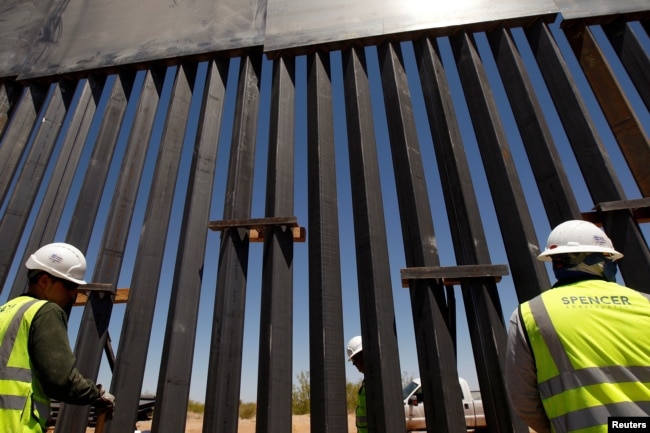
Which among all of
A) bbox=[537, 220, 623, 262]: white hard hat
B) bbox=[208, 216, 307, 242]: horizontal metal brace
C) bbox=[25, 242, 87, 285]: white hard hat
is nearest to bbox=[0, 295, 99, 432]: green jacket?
bbox=[25, 242, 87, 285]: white hard hat

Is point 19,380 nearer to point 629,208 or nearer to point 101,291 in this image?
point 101,291

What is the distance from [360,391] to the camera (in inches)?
196

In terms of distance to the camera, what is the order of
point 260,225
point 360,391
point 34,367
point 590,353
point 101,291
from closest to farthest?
point 590,353 → point 34,367 → point 260,225 → point 101,291 → point 360,391

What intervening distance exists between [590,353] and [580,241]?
0.68m

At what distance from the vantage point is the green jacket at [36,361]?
204 centimetres

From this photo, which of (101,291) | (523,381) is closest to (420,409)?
(101,291)

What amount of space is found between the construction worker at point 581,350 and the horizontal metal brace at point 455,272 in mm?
1490

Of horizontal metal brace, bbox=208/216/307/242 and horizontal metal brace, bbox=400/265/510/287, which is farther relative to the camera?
horizontal metal brace, bbox=208/216/307/242

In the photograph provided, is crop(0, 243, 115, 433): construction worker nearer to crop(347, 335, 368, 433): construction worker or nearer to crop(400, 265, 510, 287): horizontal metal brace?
crop(400, 265, 510, 287): horizontal metal brace

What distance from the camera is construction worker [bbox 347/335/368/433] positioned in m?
4.77

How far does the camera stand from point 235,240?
167 inches

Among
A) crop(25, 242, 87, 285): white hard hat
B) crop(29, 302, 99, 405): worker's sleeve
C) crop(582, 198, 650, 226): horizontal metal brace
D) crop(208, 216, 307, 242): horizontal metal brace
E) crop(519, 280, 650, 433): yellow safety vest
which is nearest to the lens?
crop(519, 280, 650, 433): yellow safety vest

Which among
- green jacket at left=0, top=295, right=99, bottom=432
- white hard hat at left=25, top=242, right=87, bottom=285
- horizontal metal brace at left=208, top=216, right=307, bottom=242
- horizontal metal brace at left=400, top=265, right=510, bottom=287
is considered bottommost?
green jacket at left=0, top=295, right=99, bottom=432

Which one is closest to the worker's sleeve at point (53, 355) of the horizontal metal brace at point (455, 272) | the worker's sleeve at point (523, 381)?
the worker's sleeve at point (523, 381)
